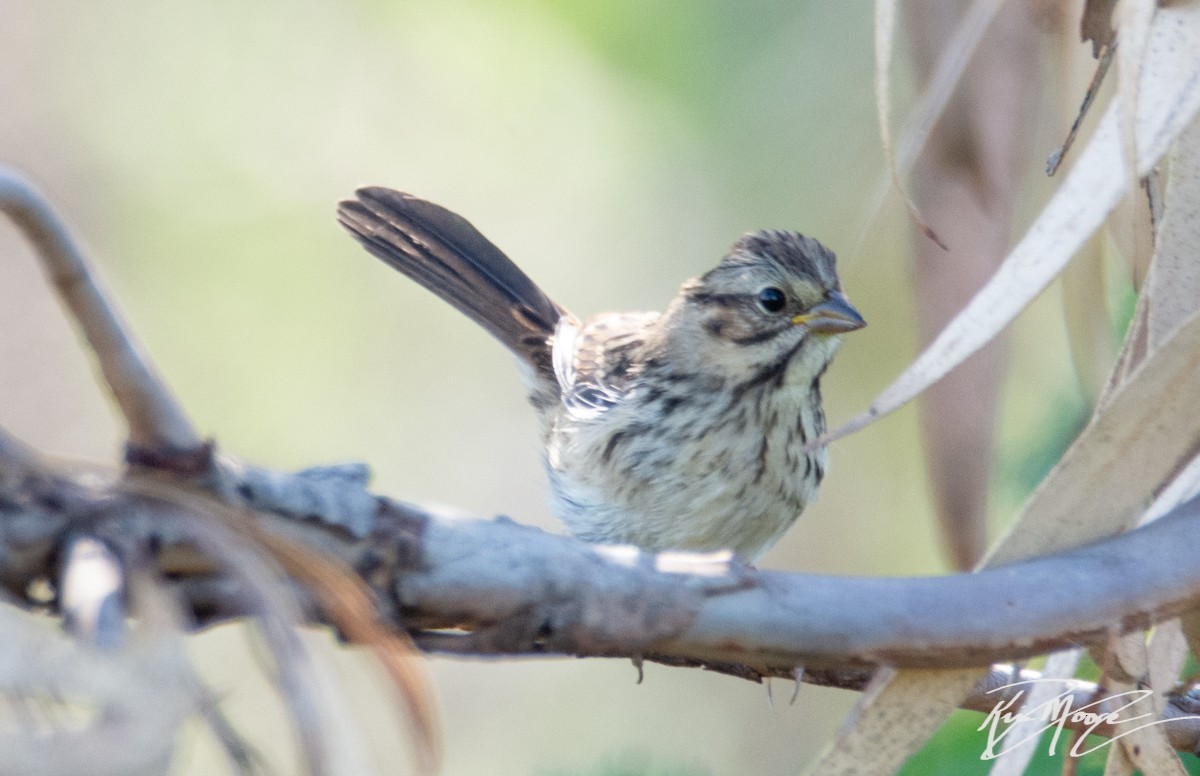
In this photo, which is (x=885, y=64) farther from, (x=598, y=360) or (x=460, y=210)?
(x=460, y=210)

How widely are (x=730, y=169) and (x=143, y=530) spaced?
457 cm

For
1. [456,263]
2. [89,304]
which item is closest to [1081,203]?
[89,304]

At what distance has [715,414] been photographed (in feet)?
9.71

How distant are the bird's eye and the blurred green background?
1599 millimetres

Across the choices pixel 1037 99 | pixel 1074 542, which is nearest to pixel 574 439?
pixel 1037 99

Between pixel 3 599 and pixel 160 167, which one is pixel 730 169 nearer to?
pixel 160 167

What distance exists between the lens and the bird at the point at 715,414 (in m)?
2.89

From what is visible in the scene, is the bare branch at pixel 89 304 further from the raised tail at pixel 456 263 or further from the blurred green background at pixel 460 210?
the blurred green background at pixel 460 210

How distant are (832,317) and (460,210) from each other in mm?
2969

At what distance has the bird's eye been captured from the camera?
9.64ft

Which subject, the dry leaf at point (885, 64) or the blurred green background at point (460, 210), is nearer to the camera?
the dry leaf at point (885, 64)

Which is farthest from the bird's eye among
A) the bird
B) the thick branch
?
the thick branch

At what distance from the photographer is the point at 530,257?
5.49 meters
